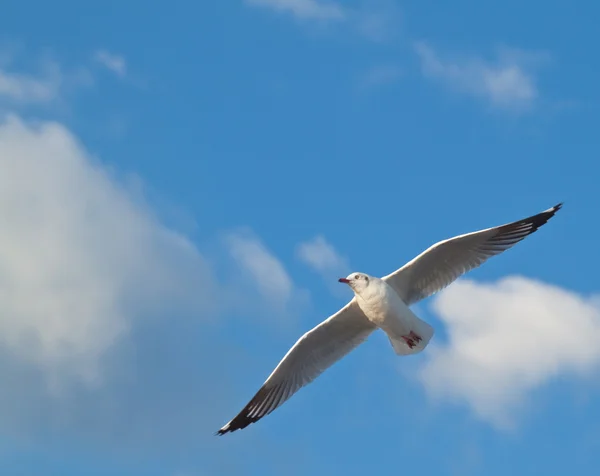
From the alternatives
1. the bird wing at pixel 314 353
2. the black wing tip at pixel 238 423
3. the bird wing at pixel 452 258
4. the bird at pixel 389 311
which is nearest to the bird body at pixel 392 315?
the bird at pixel 389 311

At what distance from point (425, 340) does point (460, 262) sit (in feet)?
3.90

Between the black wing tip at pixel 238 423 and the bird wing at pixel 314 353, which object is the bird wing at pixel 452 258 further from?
the black wing tip at pixel 238 423

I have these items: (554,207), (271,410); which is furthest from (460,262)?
(271,410)

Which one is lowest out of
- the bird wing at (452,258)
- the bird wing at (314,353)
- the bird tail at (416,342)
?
the bird tail at (416,342)

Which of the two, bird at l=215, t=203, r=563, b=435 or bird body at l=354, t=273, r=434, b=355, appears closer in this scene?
bird body at l=354, t=273, r=434, b=355

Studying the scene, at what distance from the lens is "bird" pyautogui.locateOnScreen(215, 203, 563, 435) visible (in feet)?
47.4

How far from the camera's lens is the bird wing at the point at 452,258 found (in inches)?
576

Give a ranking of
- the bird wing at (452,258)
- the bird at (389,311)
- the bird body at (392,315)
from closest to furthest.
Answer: the bird body at (392,315)
the bird at (389,311)
the bird wing at (452,258)

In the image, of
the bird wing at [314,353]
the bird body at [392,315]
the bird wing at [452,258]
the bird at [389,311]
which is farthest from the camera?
the bird wing at [314,353]

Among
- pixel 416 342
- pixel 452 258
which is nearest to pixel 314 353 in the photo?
pixel 416 342

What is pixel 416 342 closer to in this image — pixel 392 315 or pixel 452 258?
pixel 392 315

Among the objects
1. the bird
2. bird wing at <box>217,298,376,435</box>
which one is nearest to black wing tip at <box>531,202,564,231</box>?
the bird

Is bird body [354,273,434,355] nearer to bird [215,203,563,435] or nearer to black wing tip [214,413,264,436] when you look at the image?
bird [215,203,563,435]

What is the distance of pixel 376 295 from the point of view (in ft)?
47.1
